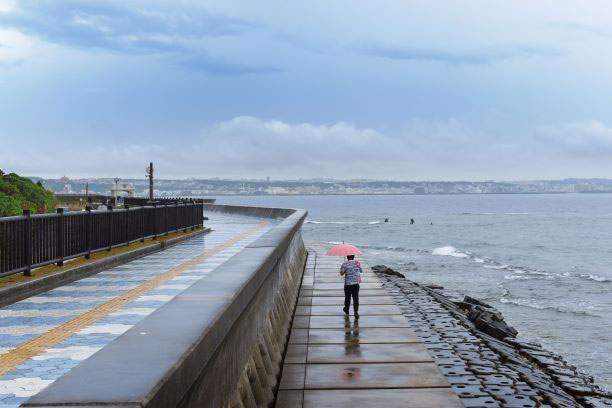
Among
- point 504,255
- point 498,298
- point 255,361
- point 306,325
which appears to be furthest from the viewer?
point 504,255

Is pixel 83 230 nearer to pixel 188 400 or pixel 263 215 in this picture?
pixel 188 400

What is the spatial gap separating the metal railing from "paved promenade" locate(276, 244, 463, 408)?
5.21m

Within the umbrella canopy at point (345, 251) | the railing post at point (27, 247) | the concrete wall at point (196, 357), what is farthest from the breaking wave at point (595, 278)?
the concrete wall at point (196, 357)

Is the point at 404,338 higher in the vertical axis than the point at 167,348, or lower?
lower

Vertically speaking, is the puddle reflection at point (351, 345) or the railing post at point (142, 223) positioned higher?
the railing post at point (142, 223)

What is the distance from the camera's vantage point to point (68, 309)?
11.0m

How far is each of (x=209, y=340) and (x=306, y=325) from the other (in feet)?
25.3

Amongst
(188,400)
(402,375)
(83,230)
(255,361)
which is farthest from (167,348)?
(83,230)

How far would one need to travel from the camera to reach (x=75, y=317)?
10250 millimetres

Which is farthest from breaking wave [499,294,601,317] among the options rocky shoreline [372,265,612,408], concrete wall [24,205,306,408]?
concrete wall [24,205,306,408]

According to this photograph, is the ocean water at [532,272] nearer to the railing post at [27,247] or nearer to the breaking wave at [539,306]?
the breaking wave at [539,306]

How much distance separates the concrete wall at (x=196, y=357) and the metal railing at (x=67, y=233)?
6326mm

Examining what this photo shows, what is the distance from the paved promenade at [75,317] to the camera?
7121 millimetres

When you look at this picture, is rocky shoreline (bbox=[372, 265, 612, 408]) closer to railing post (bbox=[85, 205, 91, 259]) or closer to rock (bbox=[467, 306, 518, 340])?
rock (bbox=[467, 306, 518, 340])
